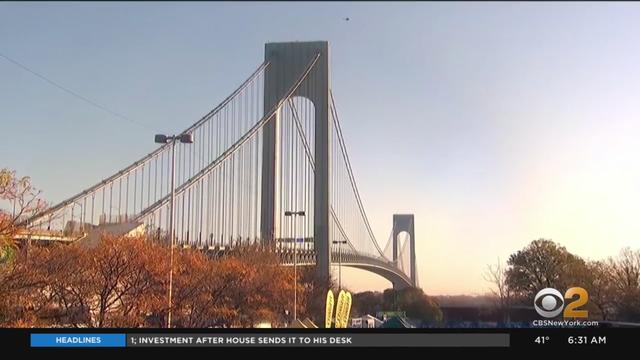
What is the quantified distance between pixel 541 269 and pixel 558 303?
1.57ft

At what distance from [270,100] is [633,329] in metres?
7.86

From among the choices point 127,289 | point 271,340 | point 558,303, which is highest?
point 127,289

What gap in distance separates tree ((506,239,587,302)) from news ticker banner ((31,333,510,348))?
61 centimetres

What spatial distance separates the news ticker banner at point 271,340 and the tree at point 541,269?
61cm

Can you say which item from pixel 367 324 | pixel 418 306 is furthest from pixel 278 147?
pixel 367 324

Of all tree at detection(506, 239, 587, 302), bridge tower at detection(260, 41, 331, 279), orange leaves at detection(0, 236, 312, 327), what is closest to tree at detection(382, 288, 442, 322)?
tree at detection(506, 239, 587, 302)

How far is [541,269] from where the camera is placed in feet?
10.4

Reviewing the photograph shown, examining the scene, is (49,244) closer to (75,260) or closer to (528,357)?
(75,260)

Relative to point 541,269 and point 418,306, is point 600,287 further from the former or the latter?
point 418,306

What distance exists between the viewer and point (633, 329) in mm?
2445

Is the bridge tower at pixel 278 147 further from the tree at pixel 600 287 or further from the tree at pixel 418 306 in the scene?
the tree at pixel 600 287

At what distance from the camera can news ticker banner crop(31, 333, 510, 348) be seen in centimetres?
241

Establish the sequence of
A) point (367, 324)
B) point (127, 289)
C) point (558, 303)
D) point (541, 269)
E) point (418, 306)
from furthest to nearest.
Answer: point (127, 289) < point (418, 306) < point (541, 269) < point (367, 324) < point (558, 303)

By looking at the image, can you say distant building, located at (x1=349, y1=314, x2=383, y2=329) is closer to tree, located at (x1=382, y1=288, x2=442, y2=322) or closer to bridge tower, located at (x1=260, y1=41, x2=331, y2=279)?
tree, located at (x1=382, y1=288, x2=442, y2=322)
